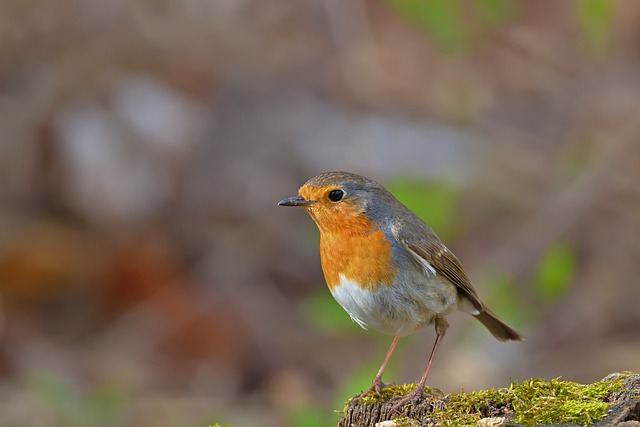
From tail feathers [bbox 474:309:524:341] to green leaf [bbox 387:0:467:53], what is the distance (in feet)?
7.99

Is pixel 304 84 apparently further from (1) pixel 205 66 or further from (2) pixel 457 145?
(2) pixel 457 145

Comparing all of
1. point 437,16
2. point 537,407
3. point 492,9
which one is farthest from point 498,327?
point 492,9

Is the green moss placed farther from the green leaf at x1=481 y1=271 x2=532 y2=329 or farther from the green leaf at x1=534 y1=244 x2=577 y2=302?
the green leaf at x1=481 y1=271 x2=532 y2=329

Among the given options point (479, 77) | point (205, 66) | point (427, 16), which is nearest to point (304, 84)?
point (205, 66)

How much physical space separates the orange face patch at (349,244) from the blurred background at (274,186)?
127 centimetres

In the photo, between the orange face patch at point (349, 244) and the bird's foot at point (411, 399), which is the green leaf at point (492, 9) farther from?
the bird's foot at point (411, 399)

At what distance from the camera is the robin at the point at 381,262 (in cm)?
399

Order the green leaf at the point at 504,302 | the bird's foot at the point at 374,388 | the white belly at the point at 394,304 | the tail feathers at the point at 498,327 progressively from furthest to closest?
the green leaf at the point at 504,302 → the tail feathers at the point at 498,327 → the white belly at the point at 394,304 → the bird's foot at the point at 374,388

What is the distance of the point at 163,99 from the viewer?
9.58 metres

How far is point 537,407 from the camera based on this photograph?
2902mm

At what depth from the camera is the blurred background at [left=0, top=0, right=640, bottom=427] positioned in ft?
22.7

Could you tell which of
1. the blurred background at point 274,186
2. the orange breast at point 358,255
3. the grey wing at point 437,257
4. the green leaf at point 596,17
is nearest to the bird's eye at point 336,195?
the orange breast at point 358,255

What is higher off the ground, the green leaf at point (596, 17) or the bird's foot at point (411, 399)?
the green leaf at point (596, 17)

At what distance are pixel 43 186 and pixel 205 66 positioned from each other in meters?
2.55
